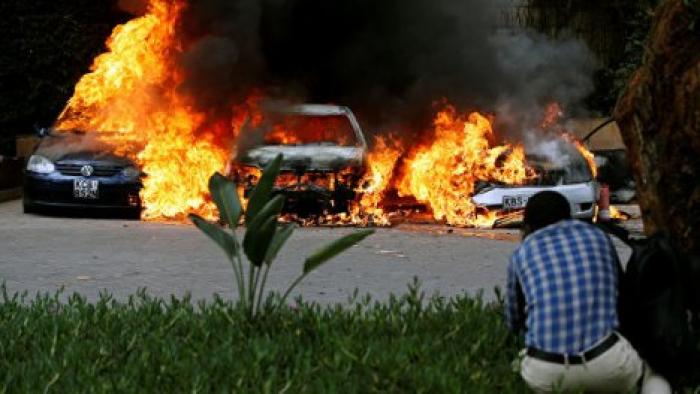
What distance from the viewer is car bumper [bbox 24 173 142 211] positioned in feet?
51.8

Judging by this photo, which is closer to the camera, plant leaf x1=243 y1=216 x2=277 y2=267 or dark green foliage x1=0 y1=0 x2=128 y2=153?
plant leaf x1=243 y1=216 x2=277 y2=267

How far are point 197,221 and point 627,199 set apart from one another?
15098 millimetres

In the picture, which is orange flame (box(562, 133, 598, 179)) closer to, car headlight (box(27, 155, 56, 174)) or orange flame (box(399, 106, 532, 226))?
orange flame (box(399, 106, 532, 226))

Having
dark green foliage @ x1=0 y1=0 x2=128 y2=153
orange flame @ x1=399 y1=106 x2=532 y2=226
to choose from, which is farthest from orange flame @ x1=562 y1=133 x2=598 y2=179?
dark green foliage @ x1=0 y1=0 x2=128 y2=153

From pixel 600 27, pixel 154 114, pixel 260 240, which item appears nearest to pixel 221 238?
pixel 260 240

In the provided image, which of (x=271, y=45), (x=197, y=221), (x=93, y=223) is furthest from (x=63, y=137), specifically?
(x=197, y=221)

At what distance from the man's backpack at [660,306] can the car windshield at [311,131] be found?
35.3ft

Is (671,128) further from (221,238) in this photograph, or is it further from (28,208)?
(28,208)

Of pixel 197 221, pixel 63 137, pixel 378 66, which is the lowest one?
pixel 197 221

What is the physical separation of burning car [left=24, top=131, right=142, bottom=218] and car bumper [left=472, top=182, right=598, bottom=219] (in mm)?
4671

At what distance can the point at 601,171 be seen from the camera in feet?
68.1

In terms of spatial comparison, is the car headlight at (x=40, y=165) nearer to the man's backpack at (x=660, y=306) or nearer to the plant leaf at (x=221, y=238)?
the plant leaf at (x=221, y=238)

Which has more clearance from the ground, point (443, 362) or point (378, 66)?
point (378, 66)

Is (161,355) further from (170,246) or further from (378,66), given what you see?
(378,66)
